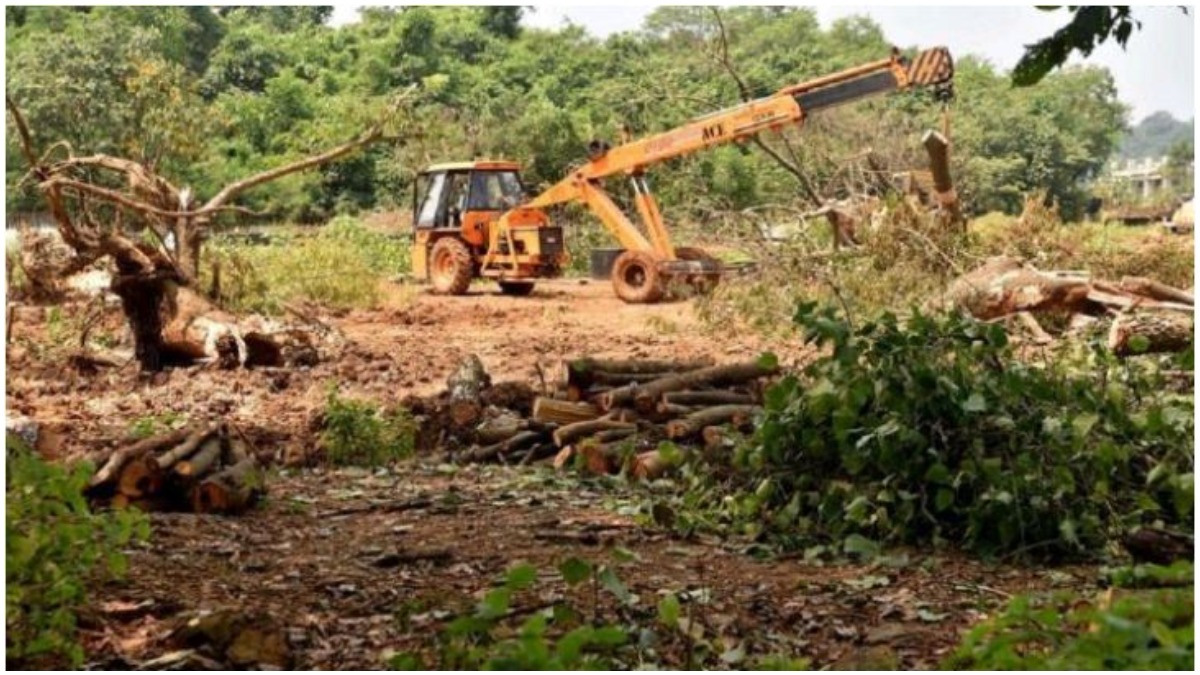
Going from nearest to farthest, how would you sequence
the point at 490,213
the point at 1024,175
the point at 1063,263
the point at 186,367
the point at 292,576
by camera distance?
the point at 292,576 → the point at 186,367 → the point at 1063,263 → the point at 490,213 → the point at 1024,175

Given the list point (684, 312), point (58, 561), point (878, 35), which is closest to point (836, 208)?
point (684, 312)

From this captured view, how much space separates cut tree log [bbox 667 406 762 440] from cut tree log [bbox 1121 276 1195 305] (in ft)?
11.8

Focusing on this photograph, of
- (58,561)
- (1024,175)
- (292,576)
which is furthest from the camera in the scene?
(1024,175)

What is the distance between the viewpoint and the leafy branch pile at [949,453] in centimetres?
436

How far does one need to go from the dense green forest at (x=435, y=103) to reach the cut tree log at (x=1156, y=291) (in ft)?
16.5

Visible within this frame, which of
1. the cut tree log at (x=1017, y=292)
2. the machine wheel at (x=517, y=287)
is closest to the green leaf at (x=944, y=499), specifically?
the cut tree log at (x=1017, y=292)

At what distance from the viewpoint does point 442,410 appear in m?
7.07

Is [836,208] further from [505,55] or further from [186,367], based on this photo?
[505,55]

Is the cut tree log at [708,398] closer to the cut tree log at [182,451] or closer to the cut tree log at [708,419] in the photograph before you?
the cut tree log at [708,419]

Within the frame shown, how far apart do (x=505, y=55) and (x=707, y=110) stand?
8.88 ft

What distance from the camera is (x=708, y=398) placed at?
6.67 meters

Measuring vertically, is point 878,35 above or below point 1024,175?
above

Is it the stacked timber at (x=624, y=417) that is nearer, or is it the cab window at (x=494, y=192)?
the stacked timber at (x=624, y=417)

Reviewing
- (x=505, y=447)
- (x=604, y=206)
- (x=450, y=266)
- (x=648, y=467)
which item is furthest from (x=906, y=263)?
(x=648, y=467)
